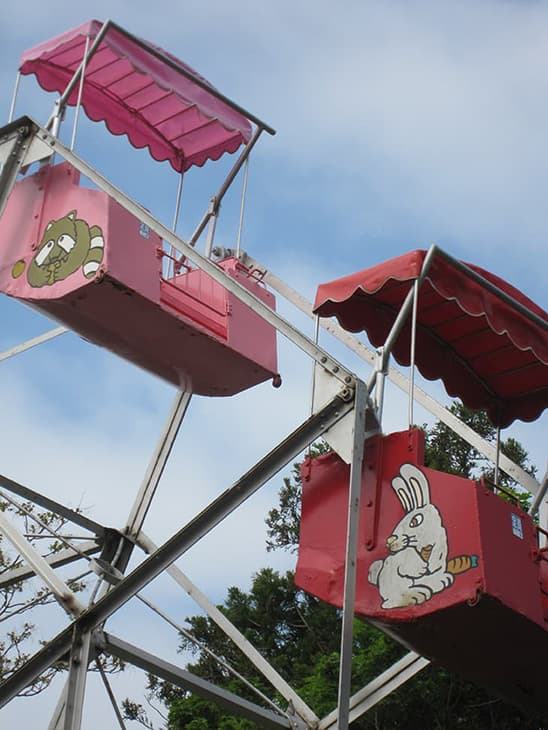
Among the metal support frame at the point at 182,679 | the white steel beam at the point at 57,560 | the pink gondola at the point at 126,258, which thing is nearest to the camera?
the metal support frame at the point at 182,679

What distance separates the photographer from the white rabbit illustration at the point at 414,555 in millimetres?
9164

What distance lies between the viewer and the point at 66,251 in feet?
36.3

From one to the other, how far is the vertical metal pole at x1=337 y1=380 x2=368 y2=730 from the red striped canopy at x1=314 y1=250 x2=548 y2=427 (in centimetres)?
136

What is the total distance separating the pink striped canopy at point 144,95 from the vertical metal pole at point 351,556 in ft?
15.9

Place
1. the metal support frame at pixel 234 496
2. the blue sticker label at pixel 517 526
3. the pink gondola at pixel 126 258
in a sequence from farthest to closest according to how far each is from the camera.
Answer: the pink gondola at pixel 126 258
the blue sticker label at pixel 517 526
the metal support frame at pixel 234 496

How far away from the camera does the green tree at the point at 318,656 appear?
18516 mm

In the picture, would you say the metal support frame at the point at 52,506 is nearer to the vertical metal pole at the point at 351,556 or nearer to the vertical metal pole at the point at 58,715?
the vertical metal pole at the point at 58,715

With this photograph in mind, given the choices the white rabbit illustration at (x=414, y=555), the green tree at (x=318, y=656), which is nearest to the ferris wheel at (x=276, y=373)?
the white rabbit illustration at (x=414, y=555)

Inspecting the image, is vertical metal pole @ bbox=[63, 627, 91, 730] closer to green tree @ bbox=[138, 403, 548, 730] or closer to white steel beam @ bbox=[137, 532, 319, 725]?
white steel beam @ bbox=[137, 532, 319, 725]

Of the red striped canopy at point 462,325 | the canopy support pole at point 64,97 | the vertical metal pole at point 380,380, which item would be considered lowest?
the vertical metal pole at point 380,380

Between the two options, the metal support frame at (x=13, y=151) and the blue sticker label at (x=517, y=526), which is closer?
the blue sticker label at (x=517, y=526)

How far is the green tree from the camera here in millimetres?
18516

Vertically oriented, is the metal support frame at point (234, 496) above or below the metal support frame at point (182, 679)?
above

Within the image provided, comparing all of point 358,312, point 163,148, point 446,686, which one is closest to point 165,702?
point 446,686
